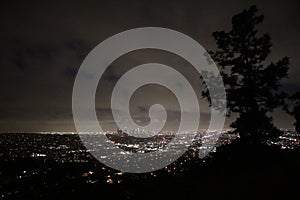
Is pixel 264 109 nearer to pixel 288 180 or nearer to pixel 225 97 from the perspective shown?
pixel 225 97

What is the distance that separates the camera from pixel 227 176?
1138 centimetres

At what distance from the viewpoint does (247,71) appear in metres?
16.6

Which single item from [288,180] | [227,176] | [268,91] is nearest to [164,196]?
[227,176]

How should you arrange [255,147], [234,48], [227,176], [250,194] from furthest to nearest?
[234,48], [255,147], [227,176], [250,194]

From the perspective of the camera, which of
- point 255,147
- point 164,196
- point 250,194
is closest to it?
point 250,194

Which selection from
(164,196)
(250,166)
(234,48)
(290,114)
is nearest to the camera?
(164,196)

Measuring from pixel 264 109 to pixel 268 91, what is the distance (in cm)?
130

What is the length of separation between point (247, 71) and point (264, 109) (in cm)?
295

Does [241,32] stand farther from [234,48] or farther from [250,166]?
[250,166]

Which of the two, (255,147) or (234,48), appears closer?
(255,147)

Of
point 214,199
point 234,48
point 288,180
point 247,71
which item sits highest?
point 234,48

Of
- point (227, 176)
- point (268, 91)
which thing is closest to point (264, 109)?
point (268, 91)

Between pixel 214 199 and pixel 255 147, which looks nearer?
pixel 214 199

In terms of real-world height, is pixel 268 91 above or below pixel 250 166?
above
